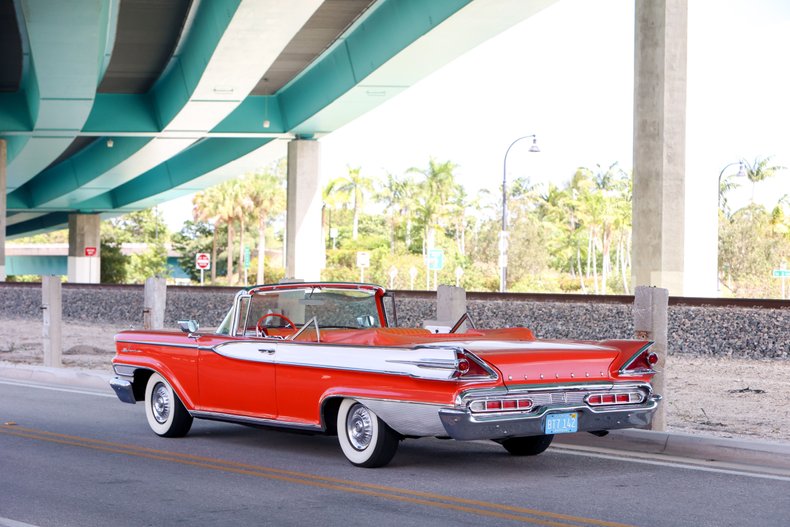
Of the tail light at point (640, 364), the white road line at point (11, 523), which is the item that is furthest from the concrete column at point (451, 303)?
the white road line at point (11, 523)

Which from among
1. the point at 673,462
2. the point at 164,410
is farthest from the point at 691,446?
the point at 164,410

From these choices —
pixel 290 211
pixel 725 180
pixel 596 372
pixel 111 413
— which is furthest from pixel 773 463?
pixel 725 180

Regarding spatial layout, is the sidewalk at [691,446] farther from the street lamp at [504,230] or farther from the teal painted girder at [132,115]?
the street lamp at [504,230]

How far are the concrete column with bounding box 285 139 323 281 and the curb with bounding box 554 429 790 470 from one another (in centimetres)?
2654

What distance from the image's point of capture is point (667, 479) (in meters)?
8.16

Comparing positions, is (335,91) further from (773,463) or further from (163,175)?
(163,175)

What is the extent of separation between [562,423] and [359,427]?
1570 millimetres

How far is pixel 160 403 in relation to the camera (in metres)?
10.6

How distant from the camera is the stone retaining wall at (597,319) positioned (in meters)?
19.5

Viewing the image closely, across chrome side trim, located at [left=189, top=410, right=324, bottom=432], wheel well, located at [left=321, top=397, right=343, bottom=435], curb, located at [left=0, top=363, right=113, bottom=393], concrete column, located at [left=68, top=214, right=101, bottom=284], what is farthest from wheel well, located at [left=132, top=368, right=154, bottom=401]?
concrete column, located at [left=68, top=214, right=101, bottom=284]

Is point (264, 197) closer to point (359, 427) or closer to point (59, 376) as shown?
point (59, 376)

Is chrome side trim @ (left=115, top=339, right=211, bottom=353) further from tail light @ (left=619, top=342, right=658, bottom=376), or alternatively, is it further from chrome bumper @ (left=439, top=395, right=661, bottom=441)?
tail light @ (left=619, top=342, right=658, bottom=376)

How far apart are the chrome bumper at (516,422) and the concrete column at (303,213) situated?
28.0 metres

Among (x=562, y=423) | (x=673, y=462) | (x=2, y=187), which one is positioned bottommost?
(x=673, y=462)
